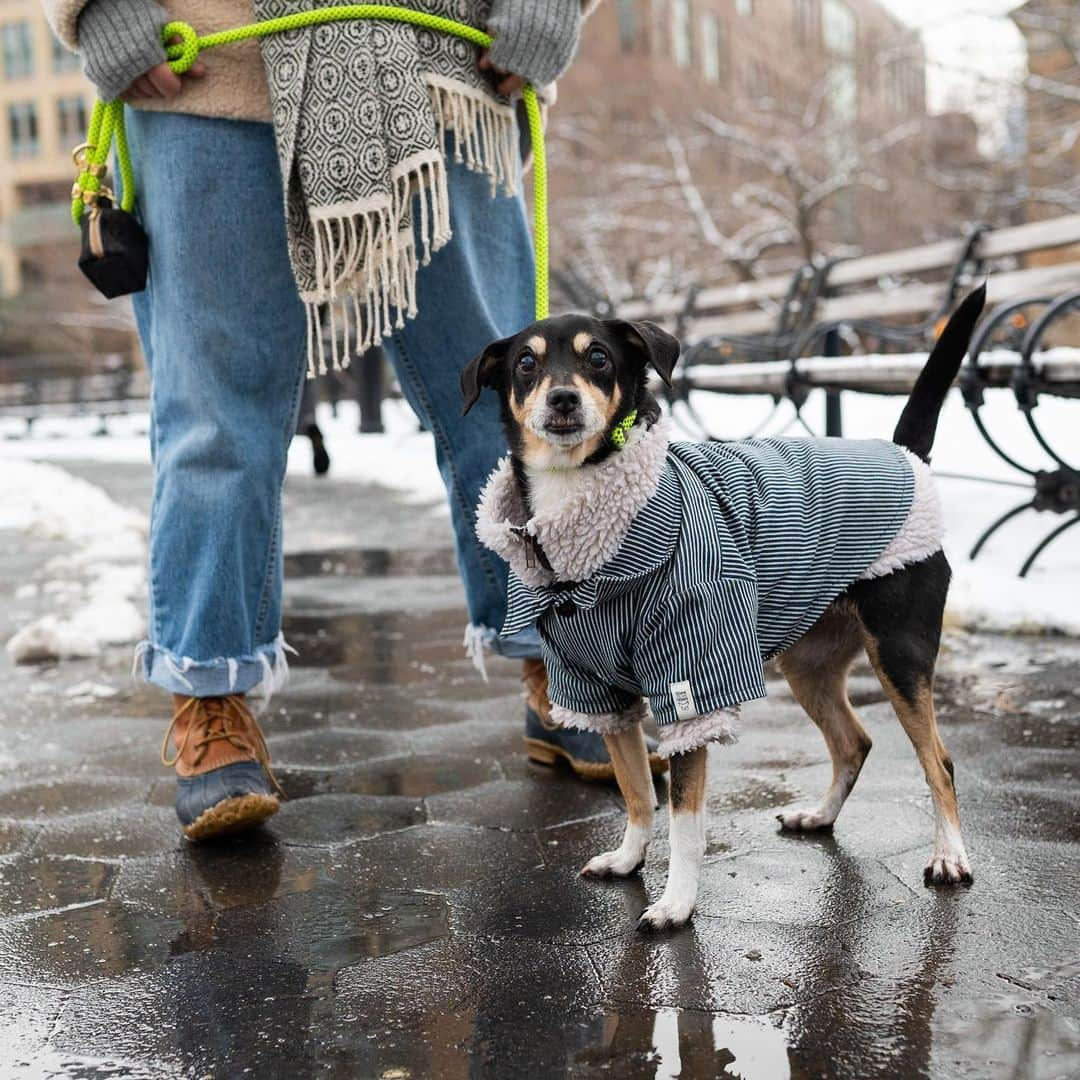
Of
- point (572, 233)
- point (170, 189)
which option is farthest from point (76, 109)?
point (170, 189)

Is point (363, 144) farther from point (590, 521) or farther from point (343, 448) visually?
point (343, 448)

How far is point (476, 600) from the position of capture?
3.39 meters

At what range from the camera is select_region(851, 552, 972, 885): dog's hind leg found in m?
2.54

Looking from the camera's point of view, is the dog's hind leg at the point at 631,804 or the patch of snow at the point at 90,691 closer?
the dog's hind leg at the point at 631,804

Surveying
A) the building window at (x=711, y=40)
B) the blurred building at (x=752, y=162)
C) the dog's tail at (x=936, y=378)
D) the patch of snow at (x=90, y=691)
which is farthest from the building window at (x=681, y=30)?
the dog's tail at (x=936, y=378)

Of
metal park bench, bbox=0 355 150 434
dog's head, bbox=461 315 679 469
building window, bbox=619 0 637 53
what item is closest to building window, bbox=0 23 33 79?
metal park bench, bbox=0 355 150 434

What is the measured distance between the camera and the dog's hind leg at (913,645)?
254 centimetres

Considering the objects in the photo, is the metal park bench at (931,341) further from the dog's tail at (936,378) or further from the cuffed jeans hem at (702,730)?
the cuffed jeans hem at (702,730)

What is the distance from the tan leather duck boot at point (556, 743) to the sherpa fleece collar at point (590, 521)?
25.0 inches

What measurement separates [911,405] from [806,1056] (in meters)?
1.49

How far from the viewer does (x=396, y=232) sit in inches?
115

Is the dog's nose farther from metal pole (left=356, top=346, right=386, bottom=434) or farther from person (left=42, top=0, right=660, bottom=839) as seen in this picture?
metal pole (left=356, top=346, right=386, bottom=434)

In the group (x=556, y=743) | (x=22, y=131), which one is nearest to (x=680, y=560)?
(x=556, y=743)

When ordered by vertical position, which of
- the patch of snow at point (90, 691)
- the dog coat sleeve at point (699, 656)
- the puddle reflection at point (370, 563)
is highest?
the dog coat sleeve at point (699, 656)
